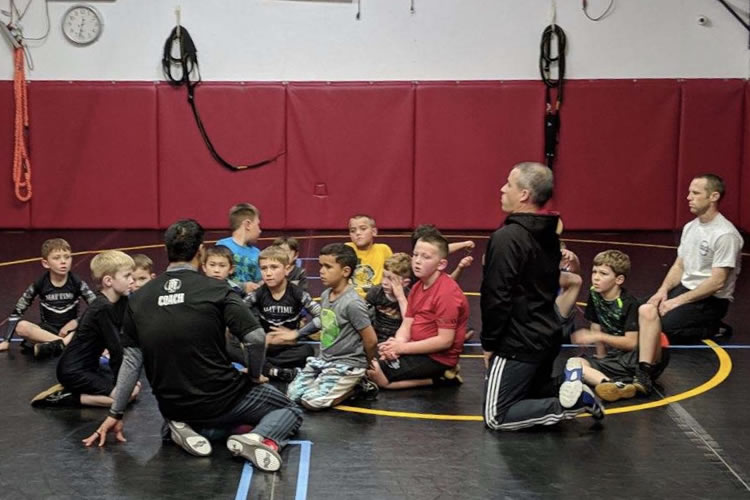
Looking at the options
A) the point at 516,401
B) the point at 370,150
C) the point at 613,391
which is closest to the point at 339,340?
the point at 516,401

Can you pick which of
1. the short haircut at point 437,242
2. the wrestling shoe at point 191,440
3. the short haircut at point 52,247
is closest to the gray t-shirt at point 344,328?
the short haircut at point 437,242

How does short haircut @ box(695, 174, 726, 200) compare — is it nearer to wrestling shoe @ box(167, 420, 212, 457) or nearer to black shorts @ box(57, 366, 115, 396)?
wrestling shoe @ box(167, 420, 212, 457)

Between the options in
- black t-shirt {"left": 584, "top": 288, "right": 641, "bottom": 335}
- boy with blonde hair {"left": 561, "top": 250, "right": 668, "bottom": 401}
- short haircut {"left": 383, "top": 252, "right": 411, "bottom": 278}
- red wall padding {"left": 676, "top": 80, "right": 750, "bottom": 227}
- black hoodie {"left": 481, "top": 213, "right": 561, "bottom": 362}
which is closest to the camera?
black hoodie {"left": 481, "top": 213, "right": 561, "bottom": 362}

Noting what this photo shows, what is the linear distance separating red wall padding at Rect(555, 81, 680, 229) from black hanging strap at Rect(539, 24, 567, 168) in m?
0.15

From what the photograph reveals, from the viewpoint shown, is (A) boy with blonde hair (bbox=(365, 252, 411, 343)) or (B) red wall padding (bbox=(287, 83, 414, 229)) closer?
(A) boy with blonde hair (bbox=(365, 252, 411, 343))

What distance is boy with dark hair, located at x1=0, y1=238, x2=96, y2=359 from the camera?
28.9ft

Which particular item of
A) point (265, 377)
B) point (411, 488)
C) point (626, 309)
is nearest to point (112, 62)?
point (265, 377)

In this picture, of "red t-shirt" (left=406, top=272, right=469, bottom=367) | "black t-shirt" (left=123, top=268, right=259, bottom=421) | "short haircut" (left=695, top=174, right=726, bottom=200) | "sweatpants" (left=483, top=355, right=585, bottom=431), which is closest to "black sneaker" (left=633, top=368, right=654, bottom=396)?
"sweatpants" (left=483, top=355, right=585, bottom=431)

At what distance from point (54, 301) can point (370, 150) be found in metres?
7.81

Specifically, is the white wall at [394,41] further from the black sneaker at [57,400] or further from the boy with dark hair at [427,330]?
the black sneaker at [57,400]

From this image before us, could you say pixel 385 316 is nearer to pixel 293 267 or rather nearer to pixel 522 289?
pixel 293 267

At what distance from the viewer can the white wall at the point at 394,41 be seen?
15.9 m

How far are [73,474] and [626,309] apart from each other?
4221 millimetres

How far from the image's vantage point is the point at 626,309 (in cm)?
791
